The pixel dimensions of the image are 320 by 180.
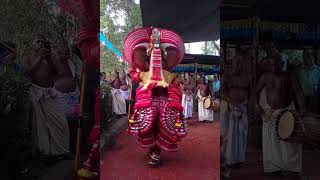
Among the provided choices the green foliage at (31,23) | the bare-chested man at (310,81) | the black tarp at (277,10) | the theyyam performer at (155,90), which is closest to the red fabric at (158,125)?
the theyyam performer at (155,90)

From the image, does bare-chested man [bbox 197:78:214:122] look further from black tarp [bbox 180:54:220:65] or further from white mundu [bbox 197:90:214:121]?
black tarp [bbox 180:54:220:65]

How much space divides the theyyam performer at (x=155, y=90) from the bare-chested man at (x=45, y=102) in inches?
18.6

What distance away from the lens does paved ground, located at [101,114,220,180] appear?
2564 millimetres

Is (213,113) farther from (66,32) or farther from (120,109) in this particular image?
(66,32)

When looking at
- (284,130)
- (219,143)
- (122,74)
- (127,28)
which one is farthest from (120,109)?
(284,130)

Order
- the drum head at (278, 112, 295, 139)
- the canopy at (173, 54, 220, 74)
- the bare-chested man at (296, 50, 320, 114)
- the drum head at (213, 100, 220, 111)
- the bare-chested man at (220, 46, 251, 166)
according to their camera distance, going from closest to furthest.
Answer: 1. the canopy at (173, 54, 220, 74)
2. the drum head at (213, 100, 220, 111)
3. the bare-chested man at (220, 46, 251, 166)
4. the drum head at (278, 112, 295, 139)
5. the bare-chested man at (296, 50, 320, 114)

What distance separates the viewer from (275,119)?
3348 mm

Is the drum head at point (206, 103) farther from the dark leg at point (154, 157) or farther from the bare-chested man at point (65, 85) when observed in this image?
the bare-chested man at point (65, 85)

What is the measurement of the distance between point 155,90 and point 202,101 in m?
0.35

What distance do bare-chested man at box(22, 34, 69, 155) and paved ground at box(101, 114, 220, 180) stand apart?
0.37 m

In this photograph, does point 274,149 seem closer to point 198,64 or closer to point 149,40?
point 198,64

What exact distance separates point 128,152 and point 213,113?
0.65m

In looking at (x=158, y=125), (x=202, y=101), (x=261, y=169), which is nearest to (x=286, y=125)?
(x=261, y=169)

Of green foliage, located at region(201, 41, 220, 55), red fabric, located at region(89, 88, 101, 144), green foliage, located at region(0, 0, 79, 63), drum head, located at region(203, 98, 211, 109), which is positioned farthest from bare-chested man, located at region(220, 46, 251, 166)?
green foliage, located at region(0, 0, 79, 63)
